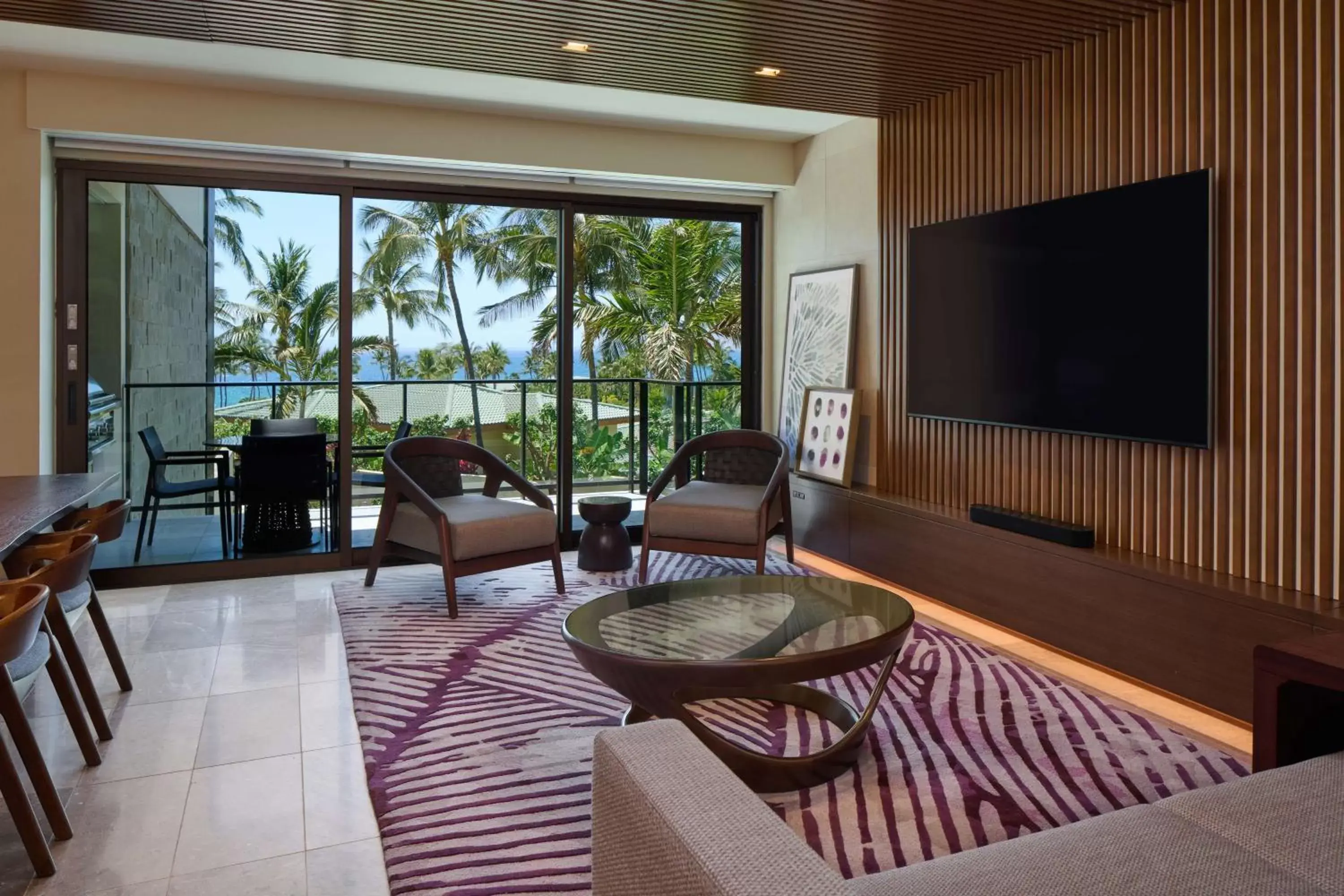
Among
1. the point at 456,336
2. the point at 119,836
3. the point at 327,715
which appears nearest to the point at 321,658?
the point at 327,715

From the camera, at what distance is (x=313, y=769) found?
264cm

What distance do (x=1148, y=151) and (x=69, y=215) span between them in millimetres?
4955

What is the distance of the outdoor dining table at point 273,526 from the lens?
5.28m

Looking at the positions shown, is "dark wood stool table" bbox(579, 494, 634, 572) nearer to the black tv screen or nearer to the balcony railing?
the balcony railing

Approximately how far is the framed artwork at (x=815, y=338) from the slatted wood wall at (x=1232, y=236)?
4.16ft

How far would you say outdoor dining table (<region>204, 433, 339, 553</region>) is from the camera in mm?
5277

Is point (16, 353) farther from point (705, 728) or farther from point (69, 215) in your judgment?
point (705, 728)

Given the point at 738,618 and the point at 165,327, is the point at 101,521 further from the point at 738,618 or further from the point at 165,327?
the point at 165,327

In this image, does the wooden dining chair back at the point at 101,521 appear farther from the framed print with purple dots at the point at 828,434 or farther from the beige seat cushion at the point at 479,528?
the framed print with purple dots at the point at 828,434

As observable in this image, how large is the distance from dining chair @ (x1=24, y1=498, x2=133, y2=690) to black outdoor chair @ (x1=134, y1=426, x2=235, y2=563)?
199 centimetres

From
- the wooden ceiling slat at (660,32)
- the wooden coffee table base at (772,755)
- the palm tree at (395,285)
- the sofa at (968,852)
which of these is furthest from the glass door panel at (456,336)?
the sofa at (968,852)

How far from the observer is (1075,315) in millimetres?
3697

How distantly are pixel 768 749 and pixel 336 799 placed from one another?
46.8 inches

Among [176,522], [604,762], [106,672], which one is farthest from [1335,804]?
[176,522]
